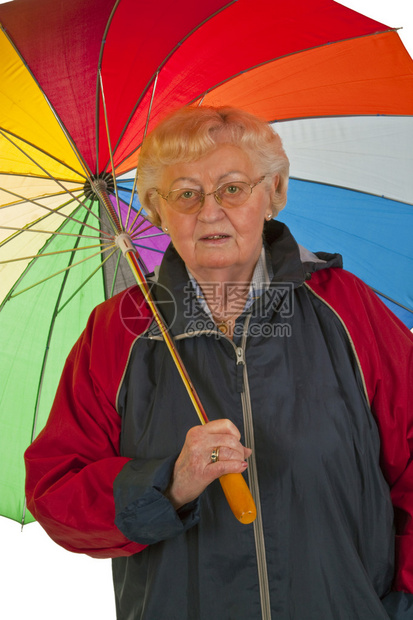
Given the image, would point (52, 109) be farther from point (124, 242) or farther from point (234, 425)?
point (234, 425)

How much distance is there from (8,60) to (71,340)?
3.78ft

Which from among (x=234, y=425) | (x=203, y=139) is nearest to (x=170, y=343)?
(x=234, y=425)

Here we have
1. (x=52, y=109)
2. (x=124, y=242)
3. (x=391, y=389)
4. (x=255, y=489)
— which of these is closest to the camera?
(x=255, y=489)

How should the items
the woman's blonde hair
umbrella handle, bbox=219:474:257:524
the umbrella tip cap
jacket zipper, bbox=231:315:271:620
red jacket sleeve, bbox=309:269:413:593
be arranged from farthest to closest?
1. the umbrella tip cap
2. the woman's blonde hair
3. red jacket sleeve, bbox=309:269:413:593
4. jacket zipper, bbox=231:315:271:620
5. umbrella handle, bbox=219:474:257:524

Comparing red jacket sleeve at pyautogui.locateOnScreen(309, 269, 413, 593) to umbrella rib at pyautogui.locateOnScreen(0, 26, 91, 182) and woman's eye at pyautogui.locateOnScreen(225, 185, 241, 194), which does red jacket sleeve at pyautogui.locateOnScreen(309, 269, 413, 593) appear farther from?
umbrella rib at pyautogui.locateOnScreen(0, 26, 91, 182)

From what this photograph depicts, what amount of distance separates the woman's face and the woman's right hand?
60 cm

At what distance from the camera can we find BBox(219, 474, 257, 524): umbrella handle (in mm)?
1669

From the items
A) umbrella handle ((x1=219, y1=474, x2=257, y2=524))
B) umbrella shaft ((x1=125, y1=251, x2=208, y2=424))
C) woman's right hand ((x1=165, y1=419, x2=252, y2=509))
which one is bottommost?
umbrella handle ((x1=219, y1=474, x2=257, y2=524))

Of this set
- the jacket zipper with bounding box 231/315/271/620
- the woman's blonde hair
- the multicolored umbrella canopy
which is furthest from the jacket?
the multicolored umbrella canopy

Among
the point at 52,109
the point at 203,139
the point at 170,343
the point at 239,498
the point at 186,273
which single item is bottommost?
the point at 239,498

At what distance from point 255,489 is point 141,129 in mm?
1394

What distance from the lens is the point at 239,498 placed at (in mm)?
1688

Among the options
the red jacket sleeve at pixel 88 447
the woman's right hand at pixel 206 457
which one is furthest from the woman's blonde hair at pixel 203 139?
the woman's right hand at pixel 206 457

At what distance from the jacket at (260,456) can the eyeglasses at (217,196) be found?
0.25 metres
